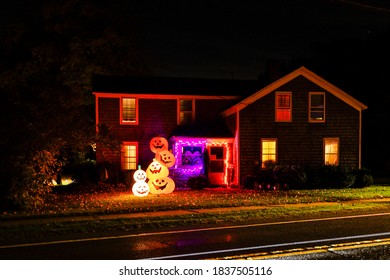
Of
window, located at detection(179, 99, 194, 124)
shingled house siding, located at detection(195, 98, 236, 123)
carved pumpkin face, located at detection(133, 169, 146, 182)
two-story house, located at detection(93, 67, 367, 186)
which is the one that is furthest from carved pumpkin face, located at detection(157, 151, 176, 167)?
shingled house siding, located at detection(195, 98, 236, 123)

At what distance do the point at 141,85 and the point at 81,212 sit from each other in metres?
13.5

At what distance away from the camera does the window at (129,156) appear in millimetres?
27125

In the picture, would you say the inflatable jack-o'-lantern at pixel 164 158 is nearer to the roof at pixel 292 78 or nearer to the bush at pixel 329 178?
the roof at pixel 292 78

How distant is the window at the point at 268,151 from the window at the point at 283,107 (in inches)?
50.6

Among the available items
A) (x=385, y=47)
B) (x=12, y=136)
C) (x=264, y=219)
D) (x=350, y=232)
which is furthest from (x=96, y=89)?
(x=385, y=47)

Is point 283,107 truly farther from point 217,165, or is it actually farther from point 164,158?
point 164,158

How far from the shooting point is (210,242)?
36.2ft

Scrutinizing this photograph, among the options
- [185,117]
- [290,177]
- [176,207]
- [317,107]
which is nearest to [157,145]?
[185,117]

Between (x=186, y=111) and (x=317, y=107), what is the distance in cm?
725

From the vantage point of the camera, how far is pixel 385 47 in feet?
125

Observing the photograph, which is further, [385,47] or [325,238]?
[385,47]

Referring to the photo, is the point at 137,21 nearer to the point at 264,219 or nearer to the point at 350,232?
the point at 264,219

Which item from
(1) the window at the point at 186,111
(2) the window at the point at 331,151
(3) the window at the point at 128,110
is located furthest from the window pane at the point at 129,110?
(2) the window at the point at 331,151

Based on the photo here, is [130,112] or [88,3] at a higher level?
[88,3]
